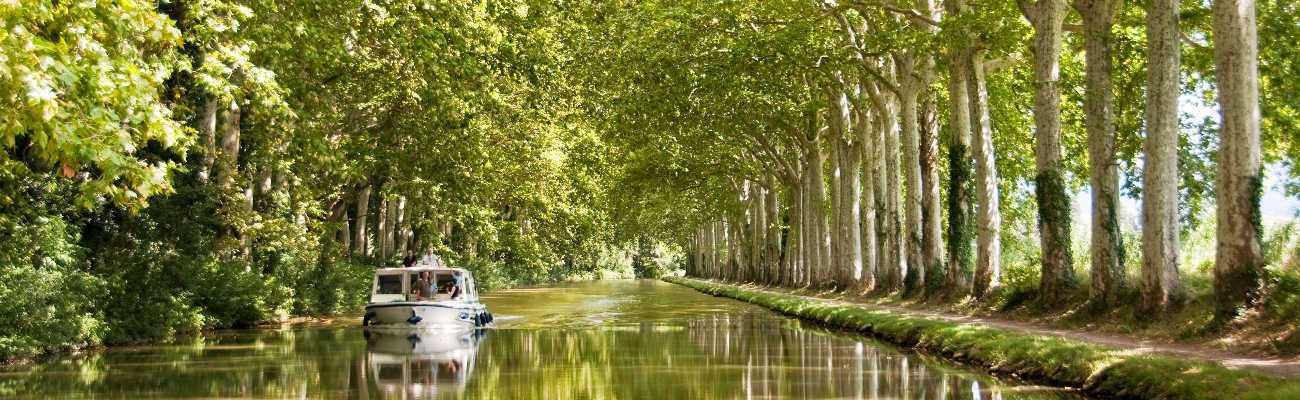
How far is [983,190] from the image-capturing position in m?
23.3

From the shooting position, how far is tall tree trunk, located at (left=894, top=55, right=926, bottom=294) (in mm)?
27969

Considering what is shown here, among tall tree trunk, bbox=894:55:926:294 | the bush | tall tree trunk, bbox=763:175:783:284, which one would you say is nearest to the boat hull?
the bush

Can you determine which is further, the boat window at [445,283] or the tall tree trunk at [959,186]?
the boat window at [445,283]

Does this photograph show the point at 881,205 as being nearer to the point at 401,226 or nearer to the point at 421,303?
the point at 421,303

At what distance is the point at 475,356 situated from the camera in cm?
1798

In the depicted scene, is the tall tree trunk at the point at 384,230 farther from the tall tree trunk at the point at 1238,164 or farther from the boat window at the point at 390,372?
the tall tree trunk at the point at 1238,164

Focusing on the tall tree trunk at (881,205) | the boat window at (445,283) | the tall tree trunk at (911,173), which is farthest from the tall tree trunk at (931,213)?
the boat window at (445,283)

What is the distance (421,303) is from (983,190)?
1332cm

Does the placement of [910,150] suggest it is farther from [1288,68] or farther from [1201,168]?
[1288,68]

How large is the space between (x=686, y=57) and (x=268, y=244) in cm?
1246

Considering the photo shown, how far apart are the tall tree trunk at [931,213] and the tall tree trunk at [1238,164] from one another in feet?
41.0

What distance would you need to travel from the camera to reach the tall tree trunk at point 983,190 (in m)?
23.0

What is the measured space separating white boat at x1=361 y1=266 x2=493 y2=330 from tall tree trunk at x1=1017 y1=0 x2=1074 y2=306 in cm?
1304

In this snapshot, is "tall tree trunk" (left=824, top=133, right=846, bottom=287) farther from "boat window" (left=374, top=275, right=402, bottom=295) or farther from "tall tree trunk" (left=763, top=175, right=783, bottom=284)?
"boat window" (left=374, top=275, right=402, bottom=295)
